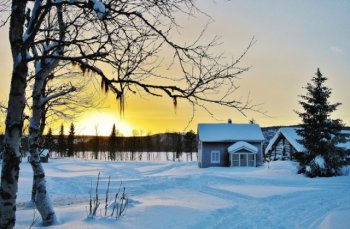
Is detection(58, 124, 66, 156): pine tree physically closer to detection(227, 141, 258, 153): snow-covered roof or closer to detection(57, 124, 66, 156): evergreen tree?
detection(57, 124, 66, 156): evergreen tree

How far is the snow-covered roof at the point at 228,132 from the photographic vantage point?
146 feet

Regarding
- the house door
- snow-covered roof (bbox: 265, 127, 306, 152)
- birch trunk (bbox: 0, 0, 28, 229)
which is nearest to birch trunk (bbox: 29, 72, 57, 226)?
birch trunk (bbox: 0, 0, 28, 229)

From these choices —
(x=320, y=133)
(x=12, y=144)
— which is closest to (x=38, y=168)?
(x=12, y=144)

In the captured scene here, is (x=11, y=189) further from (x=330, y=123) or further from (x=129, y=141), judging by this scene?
(x=129, y=141)

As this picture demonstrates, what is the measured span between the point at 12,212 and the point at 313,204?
12.7 metres

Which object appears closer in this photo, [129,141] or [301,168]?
[301,168]

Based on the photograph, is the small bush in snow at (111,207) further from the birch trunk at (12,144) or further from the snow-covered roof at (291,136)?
the snow-covered roof at (291,136)

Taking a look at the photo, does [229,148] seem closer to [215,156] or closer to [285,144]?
[215,156]

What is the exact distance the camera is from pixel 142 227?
8688 millimetres

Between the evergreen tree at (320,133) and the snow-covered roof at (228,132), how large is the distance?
15426 millimetres

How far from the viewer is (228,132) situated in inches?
1804

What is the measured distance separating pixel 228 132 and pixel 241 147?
10.3ft

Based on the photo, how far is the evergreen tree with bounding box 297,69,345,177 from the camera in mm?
28578

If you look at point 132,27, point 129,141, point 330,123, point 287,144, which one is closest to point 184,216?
point 132,27
